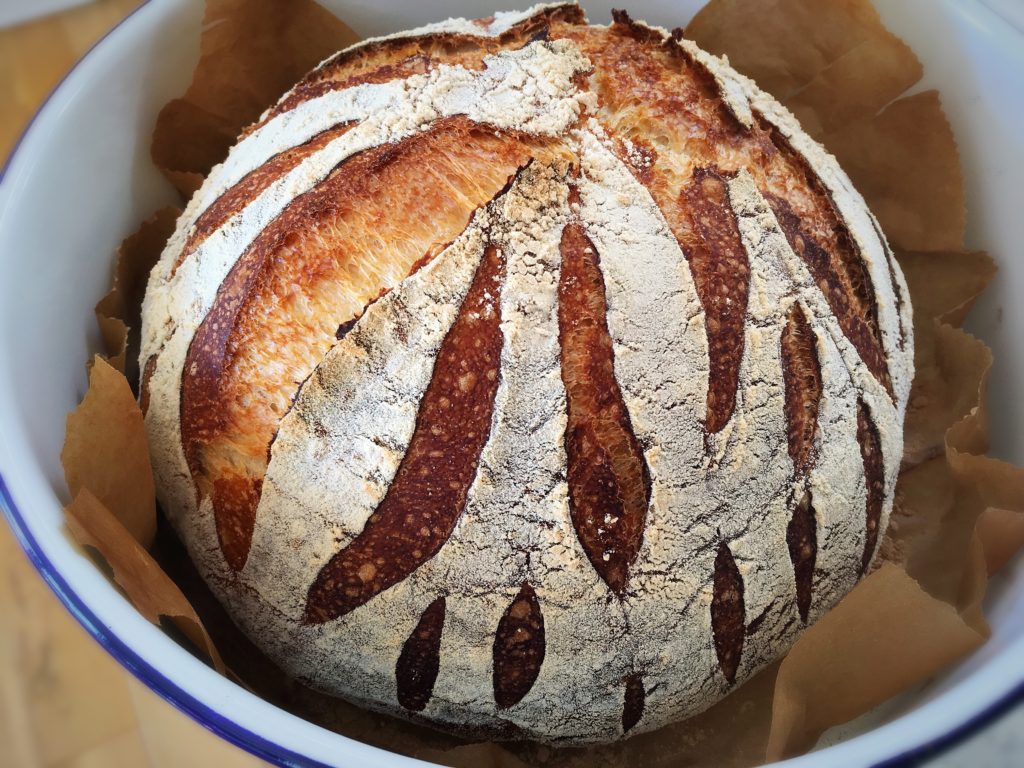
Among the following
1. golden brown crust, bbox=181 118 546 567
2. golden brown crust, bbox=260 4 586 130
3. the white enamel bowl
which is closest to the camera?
the white enamel bowl

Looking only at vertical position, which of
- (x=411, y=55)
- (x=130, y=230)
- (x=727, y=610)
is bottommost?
(x=727, y=610)

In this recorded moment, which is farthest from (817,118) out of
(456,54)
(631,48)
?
(456,54)

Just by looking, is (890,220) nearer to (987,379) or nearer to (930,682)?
(987,379)

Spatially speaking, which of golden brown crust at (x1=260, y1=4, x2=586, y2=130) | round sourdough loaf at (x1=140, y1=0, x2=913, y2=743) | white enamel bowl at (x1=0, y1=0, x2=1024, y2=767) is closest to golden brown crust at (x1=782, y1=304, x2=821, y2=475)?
round sourdough loaf at (x1=140, y1=0, x2=913, y2=743)

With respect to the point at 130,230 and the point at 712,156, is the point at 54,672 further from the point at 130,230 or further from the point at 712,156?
the point at 712,156

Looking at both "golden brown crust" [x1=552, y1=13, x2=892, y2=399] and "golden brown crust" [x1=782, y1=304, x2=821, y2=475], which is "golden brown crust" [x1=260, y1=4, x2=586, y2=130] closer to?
"golden brown crust" [x1=552, y1=13, x2=892, y2=399]

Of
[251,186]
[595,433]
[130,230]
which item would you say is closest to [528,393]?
[595,433]
